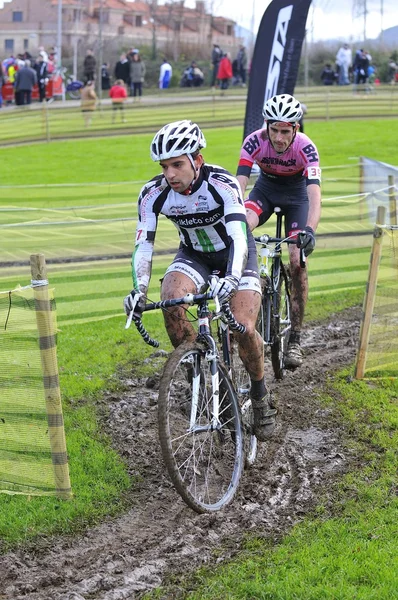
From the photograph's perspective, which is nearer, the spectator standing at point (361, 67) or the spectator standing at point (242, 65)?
the spectator standing at point (361, 67)

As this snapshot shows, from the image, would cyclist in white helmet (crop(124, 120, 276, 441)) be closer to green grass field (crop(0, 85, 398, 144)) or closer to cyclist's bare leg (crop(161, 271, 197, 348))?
cyclist's bare leg (crop(161, 271, 197, 348))

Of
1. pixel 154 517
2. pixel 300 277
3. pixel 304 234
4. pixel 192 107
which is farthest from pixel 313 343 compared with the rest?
pixel 192 107

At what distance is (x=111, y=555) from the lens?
5.00 m

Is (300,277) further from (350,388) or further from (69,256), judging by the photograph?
(69,256)

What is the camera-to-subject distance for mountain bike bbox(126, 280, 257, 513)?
5.41m

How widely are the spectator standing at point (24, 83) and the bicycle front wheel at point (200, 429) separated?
28.5 meters

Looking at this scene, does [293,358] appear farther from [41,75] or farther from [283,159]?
[41,75]

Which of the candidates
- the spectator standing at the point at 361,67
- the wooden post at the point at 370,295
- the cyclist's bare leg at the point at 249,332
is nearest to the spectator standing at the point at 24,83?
the spectator standing at the point at 361,67

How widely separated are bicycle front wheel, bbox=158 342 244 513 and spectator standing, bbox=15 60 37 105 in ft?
93.5

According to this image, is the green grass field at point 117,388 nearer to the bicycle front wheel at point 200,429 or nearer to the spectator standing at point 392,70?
the bicycle front wheel at point 200,429

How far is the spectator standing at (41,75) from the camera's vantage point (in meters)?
36.1

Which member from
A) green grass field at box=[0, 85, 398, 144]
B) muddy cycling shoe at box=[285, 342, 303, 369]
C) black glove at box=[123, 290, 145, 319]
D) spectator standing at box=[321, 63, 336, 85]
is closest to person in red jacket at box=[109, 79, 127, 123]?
green grass field at box=[0, 85, 398, 144]

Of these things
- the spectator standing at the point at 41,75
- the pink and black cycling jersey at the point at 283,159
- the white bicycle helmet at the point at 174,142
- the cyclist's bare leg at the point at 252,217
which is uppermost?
the spectator standing at the point at 41,75

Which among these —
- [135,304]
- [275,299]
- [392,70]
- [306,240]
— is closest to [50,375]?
[135,304]
